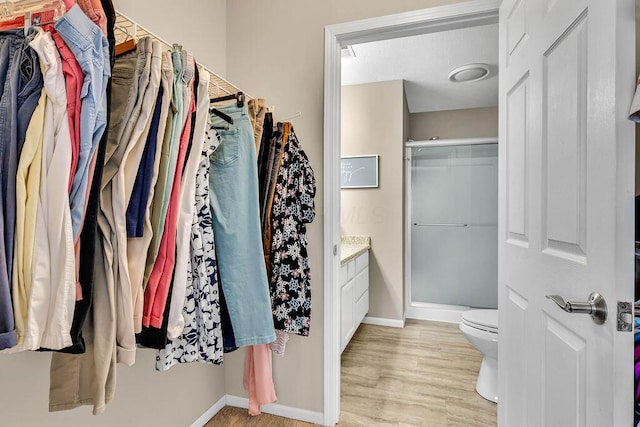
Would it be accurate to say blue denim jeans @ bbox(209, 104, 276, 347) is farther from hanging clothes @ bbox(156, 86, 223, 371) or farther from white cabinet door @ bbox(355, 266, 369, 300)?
white cabinet door @ bbox(355, 266, 369, 300)

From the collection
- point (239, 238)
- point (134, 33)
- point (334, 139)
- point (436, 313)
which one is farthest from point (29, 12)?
point (436, 313)

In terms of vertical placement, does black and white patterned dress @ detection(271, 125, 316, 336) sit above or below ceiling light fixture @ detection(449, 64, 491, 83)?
below

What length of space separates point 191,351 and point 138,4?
53.5 inches

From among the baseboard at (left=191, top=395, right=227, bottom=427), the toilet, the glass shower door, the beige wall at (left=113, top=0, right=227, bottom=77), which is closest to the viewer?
the beige wall at (left=113, top=0, right=227, bottom=77)

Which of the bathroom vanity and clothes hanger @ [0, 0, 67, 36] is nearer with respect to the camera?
clothes hanger @ [0, 0, 67, 36]

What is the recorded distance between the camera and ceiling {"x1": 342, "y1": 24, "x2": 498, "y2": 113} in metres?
2.49

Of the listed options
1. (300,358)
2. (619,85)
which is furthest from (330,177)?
(619,85)

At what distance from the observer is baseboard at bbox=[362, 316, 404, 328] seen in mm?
3285

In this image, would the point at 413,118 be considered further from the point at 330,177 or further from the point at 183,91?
the point at 183,91

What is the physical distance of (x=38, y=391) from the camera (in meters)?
1.03

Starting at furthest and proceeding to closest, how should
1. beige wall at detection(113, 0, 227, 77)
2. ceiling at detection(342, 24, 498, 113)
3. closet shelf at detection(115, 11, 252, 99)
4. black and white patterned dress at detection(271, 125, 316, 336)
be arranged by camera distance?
ceiling at detection(342, 24, 498, 113), black and white patterned dress at detection(271, 125, 316, 336), beige wall at detection(113, 0, 227, 77), closet shelf at detection(115, 11, 252, 99)


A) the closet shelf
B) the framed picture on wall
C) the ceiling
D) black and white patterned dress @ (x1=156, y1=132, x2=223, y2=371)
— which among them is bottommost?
black and white patterned dress @ (x1=156, y1=132, x2=223, y2=371)

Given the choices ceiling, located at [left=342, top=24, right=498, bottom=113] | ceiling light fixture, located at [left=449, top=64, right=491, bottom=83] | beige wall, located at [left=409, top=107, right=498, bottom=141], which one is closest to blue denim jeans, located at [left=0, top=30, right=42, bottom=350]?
ceiling, located at [left=342, top=24, right=498, bottom=113]

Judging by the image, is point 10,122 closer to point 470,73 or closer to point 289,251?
point 289,251
